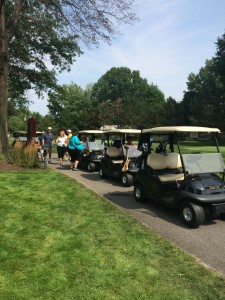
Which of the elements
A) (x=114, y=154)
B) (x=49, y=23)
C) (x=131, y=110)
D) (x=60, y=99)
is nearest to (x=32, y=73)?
(x=60, y=99)

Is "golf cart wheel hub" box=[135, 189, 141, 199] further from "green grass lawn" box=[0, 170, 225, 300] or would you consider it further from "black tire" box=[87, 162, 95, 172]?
"black tire" box=[87, 162, 95, 172]

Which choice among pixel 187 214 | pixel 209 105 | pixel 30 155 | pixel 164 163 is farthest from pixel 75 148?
pixel 209 105

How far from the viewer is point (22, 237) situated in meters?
5.05

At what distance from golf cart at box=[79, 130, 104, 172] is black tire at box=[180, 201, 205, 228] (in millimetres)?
6907

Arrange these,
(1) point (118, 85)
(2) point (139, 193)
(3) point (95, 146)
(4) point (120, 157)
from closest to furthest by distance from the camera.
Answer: (2) point (139, 193) → (4) point (120, 157) → (3) point (95, 146) → (1) point (118, 85)

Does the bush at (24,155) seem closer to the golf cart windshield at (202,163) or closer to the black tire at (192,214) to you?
the golf cart windshield at (202,163)

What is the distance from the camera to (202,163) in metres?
6.34

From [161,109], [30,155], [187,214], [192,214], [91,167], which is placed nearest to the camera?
[192,214]

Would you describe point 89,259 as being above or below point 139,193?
below

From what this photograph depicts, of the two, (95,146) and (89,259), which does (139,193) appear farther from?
(95,146)

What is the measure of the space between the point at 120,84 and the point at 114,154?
72539mm

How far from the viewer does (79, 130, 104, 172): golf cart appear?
41.4 ft

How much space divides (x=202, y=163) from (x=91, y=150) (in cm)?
747

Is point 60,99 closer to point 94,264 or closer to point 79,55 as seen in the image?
point 79,55
